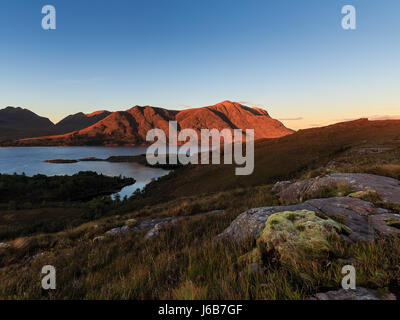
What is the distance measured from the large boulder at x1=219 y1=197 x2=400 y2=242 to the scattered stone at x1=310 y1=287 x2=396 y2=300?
156 cm

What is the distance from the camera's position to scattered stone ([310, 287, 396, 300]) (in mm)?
1709

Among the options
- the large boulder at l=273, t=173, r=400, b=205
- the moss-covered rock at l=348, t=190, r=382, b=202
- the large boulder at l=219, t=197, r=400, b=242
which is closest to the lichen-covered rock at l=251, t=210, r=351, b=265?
the large boulder at l=219, t=197, r=400, b=242

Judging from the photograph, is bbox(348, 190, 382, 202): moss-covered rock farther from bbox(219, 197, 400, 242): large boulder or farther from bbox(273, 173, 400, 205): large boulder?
bbox(219, 197, 400, 242): large boulder

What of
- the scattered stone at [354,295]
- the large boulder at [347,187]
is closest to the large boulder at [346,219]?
the large boulder at [347,187]

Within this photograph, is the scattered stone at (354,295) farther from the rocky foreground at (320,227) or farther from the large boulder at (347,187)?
the large boulder at (347,187)

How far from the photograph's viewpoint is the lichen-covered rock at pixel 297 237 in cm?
261

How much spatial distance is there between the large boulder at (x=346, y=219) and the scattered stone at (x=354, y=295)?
1.56 metres

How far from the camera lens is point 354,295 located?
1775 mm

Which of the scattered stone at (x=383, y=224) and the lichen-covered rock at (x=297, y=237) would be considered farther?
the scattered stone at (x=383, y=224)

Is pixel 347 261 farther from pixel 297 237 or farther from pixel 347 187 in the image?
pixel 347 187

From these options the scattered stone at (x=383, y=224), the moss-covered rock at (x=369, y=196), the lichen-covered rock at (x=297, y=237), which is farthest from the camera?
the moss-covered rock at (x=369, y=196)

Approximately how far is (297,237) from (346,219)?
1.92 meters
